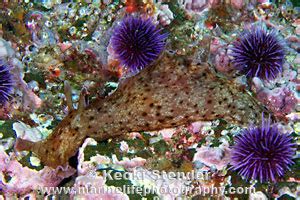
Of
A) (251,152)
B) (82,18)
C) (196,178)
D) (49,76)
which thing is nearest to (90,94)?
(49,76)

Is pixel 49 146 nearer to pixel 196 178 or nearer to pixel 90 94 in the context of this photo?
pixel 90 94

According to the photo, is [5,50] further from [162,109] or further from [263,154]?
[263,154]

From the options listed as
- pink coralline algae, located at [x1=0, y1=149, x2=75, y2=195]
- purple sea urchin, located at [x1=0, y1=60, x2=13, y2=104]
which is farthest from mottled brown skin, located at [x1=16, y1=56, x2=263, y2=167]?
purple sea urchin, located at [x1=0, y1=60, x2=13, y2=104]

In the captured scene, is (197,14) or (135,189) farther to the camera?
(197,14)

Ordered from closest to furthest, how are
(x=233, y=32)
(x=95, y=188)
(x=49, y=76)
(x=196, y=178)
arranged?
(x=95, y=188) < (x=196, y=178) < (x=49, y=76) < (x=233, y=32)

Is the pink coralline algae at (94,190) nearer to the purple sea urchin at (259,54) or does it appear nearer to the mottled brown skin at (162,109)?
the mottled brown skin at (162,109)

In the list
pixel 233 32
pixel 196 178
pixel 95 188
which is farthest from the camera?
pixel 233 32

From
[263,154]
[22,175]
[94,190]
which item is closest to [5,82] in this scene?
[22,175]
